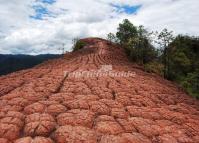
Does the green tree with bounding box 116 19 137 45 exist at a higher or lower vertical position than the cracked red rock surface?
higher

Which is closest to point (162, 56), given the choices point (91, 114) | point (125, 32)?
point (125, 32)

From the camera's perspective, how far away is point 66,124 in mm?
6250

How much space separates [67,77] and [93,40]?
28.7 metres

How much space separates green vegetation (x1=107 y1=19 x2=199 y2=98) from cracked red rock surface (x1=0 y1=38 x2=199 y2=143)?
20773 millimetres

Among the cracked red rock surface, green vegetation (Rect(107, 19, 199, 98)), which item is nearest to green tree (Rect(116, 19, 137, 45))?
green vegetation (Rect(107, 19, 199, 98))

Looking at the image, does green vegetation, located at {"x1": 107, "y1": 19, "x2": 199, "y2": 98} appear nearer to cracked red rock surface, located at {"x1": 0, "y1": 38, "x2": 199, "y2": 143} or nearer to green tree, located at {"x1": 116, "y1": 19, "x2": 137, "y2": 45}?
green tree, located at {"x1": 116, "y1": 19, "x2": 137, "y2": 45}

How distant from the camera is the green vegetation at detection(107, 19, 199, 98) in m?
33.4

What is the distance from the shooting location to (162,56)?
1390 inches

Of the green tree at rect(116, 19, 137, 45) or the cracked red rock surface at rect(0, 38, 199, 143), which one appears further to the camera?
the green tree at rect(116, 19, 137, 45)

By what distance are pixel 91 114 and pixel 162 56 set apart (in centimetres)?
2949

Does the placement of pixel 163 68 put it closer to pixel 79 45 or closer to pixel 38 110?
pixel 79 45

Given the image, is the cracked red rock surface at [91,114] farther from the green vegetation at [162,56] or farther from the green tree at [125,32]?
the green tree at [125,32]

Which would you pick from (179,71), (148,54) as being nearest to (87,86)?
(148,54)

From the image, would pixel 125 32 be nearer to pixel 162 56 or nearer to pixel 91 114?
pixel 162 56
